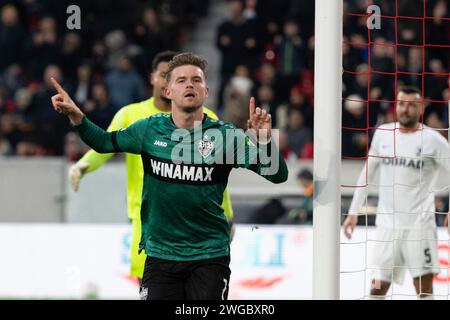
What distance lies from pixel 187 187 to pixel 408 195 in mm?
3802

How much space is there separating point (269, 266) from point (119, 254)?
164cm

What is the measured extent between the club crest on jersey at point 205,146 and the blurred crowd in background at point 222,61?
7039 millimetres

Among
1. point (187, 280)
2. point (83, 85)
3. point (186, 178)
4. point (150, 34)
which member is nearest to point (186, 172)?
point (186, 178)

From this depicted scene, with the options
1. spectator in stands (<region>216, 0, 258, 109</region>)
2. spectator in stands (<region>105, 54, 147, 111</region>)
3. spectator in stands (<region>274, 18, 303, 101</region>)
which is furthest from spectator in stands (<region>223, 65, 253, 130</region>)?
spectator in stands (<region>105, 54, 147, 111</region>)

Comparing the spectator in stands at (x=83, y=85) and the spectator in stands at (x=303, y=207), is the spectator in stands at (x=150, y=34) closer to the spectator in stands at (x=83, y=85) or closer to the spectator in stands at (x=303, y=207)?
the spectator in stands at (x=83, y=85)

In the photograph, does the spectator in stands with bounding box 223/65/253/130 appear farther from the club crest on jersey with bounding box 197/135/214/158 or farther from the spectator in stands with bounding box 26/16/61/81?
the club crest on jersey with bounding box 197/135/214/158

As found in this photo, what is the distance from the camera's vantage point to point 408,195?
905 centimetres

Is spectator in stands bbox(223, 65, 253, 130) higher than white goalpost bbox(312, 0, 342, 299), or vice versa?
spectator in stands bbox(223, 65, 253, 130)

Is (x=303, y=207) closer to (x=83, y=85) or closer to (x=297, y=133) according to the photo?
(x=297, y=133)

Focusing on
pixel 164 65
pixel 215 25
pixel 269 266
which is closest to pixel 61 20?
pixel 215 25

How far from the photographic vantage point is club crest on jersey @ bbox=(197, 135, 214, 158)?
19.0ft

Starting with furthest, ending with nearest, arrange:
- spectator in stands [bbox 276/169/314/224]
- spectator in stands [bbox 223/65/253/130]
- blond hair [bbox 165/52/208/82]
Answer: spectator in stands [bbox 223/65/253/130]
spectator in stands [bbox 276/169/314/224]
blond hair [bbox 165/52/208/82]
